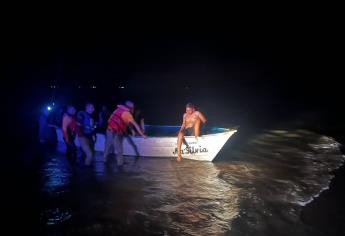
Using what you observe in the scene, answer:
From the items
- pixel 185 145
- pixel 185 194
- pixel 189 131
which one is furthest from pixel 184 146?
pixel 185 194

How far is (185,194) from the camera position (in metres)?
8.30

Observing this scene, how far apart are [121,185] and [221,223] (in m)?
3.28

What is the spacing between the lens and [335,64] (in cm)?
7969

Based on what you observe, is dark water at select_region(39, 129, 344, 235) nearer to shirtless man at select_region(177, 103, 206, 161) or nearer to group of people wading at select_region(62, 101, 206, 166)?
group of people wading at select_region(62, 101, 206, 166)

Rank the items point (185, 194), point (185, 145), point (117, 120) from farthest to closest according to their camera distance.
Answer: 1. point (185, 145)
2. point (117, 120)
3. point (185, 194)

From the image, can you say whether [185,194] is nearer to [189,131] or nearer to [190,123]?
[190,123]

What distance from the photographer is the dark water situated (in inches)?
261

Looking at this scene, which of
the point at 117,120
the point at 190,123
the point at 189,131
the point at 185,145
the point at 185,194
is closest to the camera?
the point at 185,194

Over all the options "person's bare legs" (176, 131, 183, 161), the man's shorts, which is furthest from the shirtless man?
the man's shorts

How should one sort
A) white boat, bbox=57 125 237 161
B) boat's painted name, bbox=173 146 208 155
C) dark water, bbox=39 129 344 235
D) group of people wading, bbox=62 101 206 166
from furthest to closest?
boat's painted name, bbox=173 146 208 155
white boat, bbox=57 125 237 161
group of people wading, bbox=62 101 206 166
dark water, bbox=39 129 344 235

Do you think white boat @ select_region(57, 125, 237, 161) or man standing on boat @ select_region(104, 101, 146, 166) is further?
white boat @ select_region(57, 125, 237, 161)

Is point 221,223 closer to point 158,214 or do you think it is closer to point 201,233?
point 201,233

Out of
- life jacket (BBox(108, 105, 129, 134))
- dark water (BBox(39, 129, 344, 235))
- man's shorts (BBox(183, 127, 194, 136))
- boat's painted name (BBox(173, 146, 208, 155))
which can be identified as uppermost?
life jacket (BBox(108, 105, 129, 134))

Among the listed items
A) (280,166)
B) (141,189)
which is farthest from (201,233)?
(280,166)
